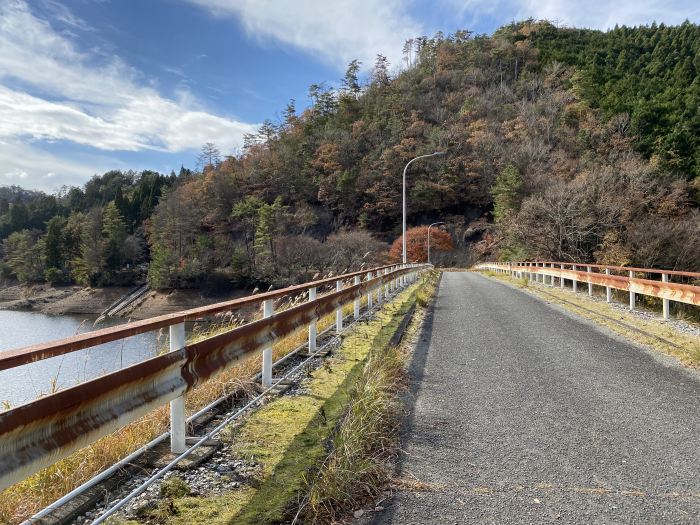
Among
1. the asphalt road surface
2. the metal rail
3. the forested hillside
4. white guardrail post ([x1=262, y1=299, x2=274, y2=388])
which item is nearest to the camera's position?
the metal rail

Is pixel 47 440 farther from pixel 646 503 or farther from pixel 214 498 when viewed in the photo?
pixel 646 503

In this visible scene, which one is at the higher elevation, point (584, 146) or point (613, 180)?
point (584, 146)

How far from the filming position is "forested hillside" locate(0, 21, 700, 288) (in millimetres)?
70375

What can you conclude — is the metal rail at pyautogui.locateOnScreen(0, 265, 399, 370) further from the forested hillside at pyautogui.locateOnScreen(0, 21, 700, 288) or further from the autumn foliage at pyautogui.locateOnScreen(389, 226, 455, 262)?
the autumn foliage at pyautogui.locateOnScreen(389, 226, 455, 262)

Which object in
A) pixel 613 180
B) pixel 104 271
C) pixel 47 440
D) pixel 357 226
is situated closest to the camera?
pixel 47 440

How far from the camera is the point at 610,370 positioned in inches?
240

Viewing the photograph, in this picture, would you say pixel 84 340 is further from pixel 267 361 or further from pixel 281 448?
pixel 267 361

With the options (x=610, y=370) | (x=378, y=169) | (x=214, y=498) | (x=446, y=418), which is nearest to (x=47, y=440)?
(x=214, y=498)

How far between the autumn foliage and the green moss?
218ft

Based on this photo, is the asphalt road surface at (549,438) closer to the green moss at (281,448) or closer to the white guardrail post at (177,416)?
the green moss at (281,448)

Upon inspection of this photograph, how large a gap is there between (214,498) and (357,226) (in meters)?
87.5

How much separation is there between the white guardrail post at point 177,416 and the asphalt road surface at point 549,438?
61.5 inches

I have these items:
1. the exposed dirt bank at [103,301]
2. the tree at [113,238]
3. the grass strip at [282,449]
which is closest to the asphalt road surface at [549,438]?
the grass strip at [282,449]

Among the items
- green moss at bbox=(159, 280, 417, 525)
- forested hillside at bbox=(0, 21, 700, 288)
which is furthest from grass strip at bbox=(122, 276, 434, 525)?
forested hillside at bbox=(0, 21, 700, 288)
